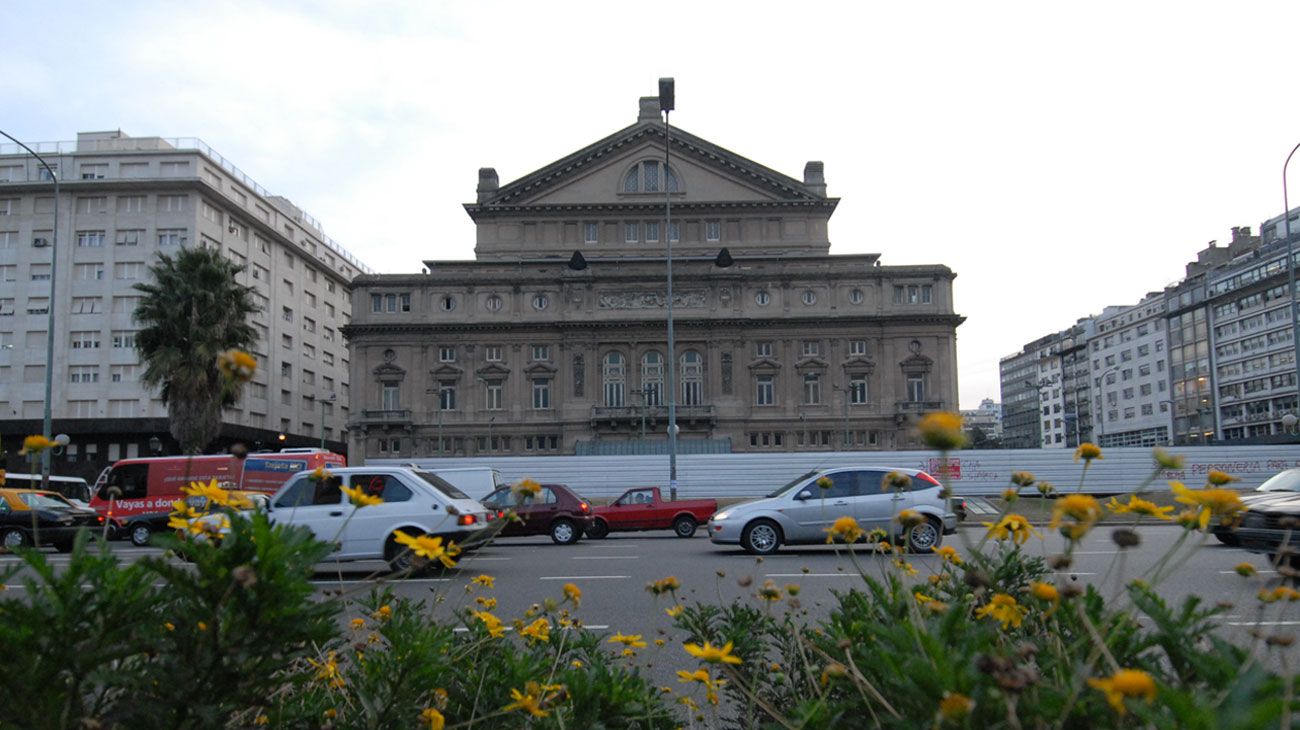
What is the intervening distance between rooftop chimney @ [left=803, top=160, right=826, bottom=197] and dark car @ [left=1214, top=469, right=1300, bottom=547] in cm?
5653

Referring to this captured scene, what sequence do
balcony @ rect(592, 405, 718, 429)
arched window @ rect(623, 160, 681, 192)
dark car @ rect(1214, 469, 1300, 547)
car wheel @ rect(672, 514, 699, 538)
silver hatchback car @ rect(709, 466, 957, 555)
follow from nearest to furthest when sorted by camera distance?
dark car @ rect(1214, 469, 1300, 547)
silver hatchback car @ rect(709, 466, 957, 555)
car wheel @ rect(672, 514, 699, 538)
balcony @ rect(592, 405, 718, 429)
arched window @ rect(623, 160, 681, 192)

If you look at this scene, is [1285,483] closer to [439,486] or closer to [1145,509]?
[439,486]

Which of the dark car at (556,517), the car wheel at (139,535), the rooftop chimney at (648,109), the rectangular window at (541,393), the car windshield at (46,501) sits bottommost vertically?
the car wheel at (139,535)

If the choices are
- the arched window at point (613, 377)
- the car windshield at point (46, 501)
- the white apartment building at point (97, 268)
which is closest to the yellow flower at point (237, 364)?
the car windshield at point (46, 501)

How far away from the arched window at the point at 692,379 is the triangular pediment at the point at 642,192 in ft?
39.4

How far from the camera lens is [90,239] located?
5666cm

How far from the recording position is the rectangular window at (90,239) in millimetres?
56531

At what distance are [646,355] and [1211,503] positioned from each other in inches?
2467

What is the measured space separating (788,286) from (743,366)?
642cm

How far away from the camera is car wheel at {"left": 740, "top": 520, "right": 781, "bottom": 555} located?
50.2 ft

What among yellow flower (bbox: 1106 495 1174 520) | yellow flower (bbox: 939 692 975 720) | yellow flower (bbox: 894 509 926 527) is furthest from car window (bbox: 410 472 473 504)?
yellow flower (bbox: 939 692 975 720)

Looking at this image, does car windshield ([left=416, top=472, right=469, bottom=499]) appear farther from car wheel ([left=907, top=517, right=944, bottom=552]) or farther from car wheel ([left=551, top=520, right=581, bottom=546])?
car wheel ([left=907, top=517, right=944, bottom=552])

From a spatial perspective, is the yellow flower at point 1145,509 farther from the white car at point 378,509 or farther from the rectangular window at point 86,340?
the rectangular window at point 86,340

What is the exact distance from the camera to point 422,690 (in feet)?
9.36
